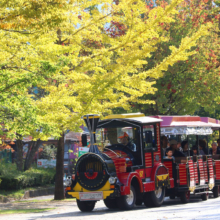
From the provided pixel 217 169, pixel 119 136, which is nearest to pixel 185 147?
pixel 217 169

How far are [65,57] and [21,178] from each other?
1105 centimetres

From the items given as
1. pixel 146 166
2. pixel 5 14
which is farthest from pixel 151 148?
pixel 5 14

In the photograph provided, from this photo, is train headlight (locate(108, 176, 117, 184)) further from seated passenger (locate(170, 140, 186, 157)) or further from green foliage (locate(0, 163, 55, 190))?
green foliage (locate(0, 163, 55, 190))

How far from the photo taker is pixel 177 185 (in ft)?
48.6

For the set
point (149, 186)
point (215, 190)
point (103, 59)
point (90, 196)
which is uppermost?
point (103, 59)

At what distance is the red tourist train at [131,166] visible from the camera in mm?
12614

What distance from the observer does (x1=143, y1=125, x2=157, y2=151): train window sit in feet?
43.6

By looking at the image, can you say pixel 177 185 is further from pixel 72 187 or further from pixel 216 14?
pixel 216 14

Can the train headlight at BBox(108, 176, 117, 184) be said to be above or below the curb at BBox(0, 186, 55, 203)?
above

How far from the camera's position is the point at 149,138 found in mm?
13312

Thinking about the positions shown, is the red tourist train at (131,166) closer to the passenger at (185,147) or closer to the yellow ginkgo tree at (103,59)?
the passenger at (185,147)

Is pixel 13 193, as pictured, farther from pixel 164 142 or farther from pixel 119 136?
pixel 119 136

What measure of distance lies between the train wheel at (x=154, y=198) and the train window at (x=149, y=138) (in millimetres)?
1419

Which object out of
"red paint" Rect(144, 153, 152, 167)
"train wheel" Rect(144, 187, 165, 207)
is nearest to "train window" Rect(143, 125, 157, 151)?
"red paint" Rect(144, 153, 152, 167)
